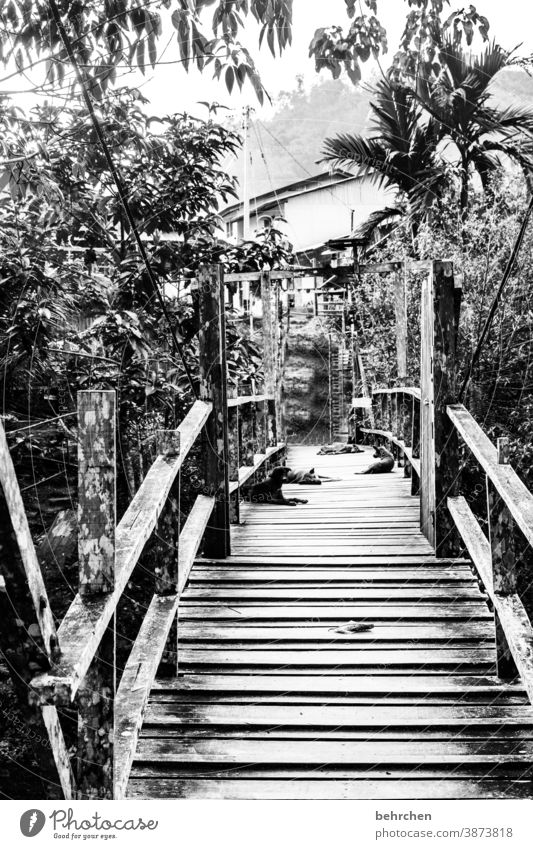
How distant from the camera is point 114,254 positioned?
18.6ft

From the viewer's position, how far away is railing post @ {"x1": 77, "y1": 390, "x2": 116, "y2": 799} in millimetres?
1651

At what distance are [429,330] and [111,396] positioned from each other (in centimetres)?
264

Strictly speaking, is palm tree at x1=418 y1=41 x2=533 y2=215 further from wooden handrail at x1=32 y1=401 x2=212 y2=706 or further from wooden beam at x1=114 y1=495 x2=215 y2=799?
wooden handrail at x1=32 y1=401 x2=212 y2=706

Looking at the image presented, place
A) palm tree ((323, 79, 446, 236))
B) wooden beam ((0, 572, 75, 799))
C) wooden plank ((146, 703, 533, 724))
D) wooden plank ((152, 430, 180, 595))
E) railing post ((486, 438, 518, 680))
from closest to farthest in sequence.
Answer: wooden beam ((0, 572, 75, 799)) → wooden plank ((146, 703, 533, 724)) → railing post ((486, 438, 518, 680)) → wooden plank ((152, 430, 180, 595)) → palm tree ((323, 79, 446, 236))

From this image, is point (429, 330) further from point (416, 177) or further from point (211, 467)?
point (416, 177)

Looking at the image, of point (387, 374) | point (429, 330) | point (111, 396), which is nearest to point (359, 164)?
point (387, 374)

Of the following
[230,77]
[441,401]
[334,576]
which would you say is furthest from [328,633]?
[230,77]

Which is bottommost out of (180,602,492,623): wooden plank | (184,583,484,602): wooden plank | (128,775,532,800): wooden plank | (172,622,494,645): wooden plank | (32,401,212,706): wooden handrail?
(128,775,532,800): wooden plank

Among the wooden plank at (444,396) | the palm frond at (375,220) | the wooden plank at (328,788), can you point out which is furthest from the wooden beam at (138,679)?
the palm frond at (375,220)

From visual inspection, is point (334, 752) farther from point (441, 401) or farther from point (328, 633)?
point (441, 401)

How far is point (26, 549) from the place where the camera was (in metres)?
1.29

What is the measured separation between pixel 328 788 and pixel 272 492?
3.58 metres

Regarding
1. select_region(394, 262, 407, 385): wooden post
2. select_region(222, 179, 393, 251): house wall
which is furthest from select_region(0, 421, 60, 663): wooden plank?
select_region(222, 179, 393, 251): house wall
